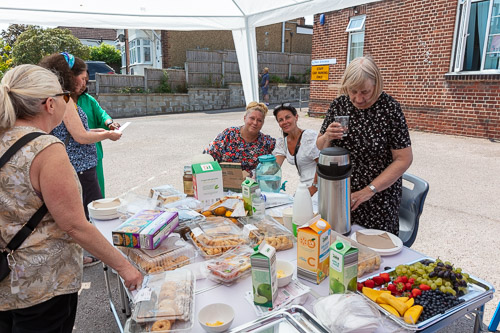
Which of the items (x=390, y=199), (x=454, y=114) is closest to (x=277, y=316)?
(x=390, y=199)

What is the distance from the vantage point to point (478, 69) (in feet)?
27.2

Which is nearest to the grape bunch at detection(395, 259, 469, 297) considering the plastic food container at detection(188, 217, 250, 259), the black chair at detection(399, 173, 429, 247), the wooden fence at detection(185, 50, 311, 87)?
the plastic food container at detection(188, 217, 250, 259)

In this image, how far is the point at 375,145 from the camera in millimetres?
2252

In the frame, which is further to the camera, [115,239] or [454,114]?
[454,114]

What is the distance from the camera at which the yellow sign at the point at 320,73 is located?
12.1 metres

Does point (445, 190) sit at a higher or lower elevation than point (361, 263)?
lower

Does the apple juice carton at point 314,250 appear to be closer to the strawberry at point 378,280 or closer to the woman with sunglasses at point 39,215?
the strawberry at point 378,280

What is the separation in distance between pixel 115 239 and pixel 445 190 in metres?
5.26

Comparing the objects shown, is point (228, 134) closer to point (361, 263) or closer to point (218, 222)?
point (218, 222)

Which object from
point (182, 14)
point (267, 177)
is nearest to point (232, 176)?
point (267, 177)

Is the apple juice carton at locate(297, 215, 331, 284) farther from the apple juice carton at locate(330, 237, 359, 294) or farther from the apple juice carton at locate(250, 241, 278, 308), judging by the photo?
the apple juice carton at locate(250, 241, 278, 308)

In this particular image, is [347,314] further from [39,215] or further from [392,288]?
[39,215]

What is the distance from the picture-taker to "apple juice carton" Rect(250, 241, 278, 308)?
1.26m

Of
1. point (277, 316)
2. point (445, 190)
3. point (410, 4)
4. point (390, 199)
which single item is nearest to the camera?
point (277, 316)
